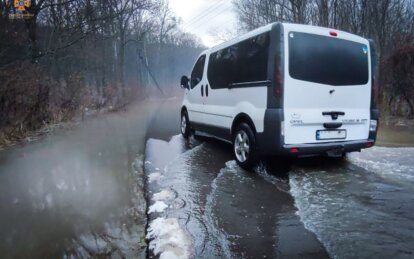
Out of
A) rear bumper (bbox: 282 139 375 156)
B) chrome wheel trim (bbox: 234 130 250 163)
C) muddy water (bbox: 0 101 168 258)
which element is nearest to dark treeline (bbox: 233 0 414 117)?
rear bumper (bbox: 282 139 375 156)

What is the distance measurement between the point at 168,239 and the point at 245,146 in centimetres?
259

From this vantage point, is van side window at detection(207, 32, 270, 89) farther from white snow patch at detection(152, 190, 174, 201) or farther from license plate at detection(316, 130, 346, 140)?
white snow patch at detection(152, 190, 174, 201)

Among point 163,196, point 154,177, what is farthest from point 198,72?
point 163,196

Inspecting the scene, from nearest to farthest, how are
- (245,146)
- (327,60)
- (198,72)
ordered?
(327,60)
(245,146)
(198,72)

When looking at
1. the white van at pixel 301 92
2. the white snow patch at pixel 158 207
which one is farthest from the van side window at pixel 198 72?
the white snow patch at pixel 158 207

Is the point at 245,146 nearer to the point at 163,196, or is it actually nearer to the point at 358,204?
the point at 163,196

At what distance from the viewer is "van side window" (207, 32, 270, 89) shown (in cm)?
477

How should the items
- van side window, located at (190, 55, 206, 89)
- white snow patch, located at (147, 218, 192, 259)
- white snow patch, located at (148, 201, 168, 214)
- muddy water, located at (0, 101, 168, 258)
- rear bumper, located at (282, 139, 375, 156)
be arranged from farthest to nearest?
van side window, located at (190, 55, 206, 89), rear bumper, located at (282, 139, 375, 156), white snow patch, located at (148, 201, 168, 214), muddy water, located at (0, 101, 168, 258), white snow patch, located at (147, 218, 192, 259)

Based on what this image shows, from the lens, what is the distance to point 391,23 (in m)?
14.5

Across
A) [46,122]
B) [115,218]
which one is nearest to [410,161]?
[115,218]

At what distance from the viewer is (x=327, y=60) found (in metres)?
4.69

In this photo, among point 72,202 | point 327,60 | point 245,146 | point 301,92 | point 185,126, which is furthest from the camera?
point 185,126

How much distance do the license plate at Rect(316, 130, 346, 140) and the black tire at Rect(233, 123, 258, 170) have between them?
0.98 m

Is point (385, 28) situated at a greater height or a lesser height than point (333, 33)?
greater
